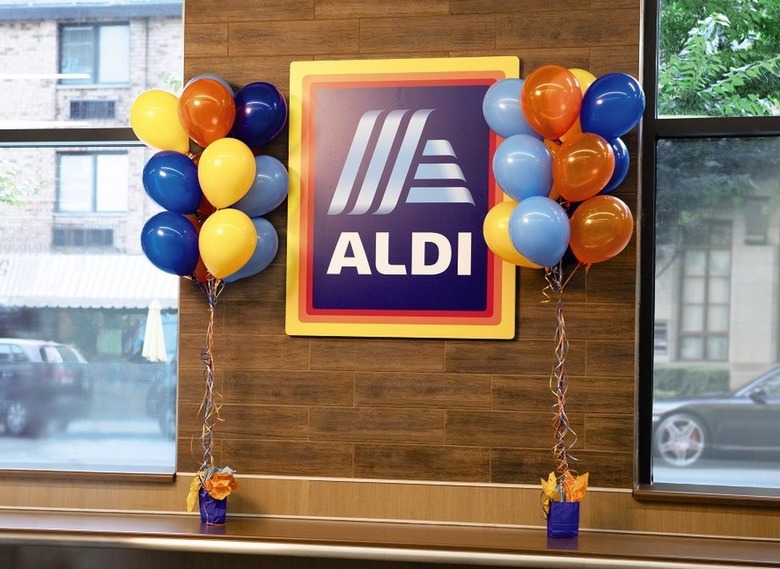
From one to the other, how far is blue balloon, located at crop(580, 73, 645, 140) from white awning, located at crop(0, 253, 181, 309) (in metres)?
1.78

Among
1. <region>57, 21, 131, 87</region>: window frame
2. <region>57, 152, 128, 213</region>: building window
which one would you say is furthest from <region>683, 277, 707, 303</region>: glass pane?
<region>57, 21, 131, 87</region>: window frame

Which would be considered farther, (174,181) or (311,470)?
(311,470)

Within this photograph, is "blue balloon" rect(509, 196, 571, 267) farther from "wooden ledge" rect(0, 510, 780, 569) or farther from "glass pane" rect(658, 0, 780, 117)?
"wooden ledge" rect(0, 510, 780, 569)

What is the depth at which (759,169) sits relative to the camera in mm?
3639

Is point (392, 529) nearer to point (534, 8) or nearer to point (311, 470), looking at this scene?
point (311, 470)

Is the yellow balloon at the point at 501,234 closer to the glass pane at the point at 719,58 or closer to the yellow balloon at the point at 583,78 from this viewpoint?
the yellow balloon at the point at 583,78

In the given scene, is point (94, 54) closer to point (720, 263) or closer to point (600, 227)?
point (600, 227)

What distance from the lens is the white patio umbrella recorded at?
3.94 m

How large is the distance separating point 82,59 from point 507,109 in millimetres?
1829

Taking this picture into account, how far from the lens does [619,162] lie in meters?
3.32

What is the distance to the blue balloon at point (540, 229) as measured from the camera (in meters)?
3.11

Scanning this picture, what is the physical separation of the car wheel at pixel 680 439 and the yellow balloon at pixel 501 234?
83 cm

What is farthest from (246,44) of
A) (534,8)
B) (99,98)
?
(534,8)

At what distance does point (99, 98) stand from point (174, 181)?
0.82 meters
